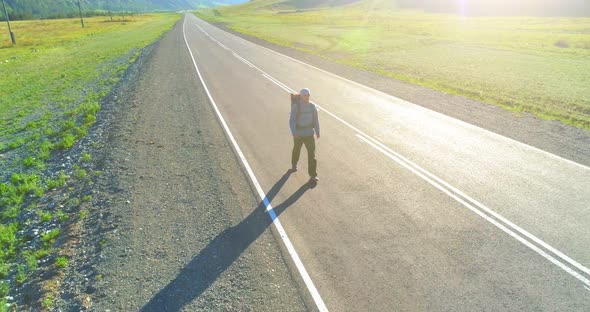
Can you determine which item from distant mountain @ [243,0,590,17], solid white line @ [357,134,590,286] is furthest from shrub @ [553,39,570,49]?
distant mountain @ [243,0,590,17]

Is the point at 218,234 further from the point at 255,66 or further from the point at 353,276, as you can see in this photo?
the point at 255,66

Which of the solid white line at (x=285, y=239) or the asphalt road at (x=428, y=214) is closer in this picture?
the solid white line at (x=285, y=239)

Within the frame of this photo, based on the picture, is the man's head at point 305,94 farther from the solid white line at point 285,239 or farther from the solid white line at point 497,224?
the solid white line at point 497,224

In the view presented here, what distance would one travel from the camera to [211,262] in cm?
554

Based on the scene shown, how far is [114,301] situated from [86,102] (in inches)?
570

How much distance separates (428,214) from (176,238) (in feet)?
15.8

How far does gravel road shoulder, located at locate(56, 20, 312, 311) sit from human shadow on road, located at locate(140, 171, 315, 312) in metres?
0.02

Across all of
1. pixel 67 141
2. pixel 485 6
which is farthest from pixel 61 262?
pixel 485 6

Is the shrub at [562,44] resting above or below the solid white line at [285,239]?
above

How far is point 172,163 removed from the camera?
360 inches

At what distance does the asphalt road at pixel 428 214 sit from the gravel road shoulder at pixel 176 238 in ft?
2.26

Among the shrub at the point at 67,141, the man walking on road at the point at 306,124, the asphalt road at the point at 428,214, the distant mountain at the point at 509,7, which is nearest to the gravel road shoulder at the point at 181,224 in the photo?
the asphalt road at the point at 428,214

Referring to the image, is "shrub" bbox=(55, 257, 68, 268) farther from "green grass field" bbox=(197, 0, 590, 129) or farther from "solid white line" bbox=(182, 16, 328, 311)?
"green grass field" bbox=(197, 0, 590, 129)

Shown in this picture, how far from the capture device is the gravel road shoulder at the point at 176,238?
4.88 metres
